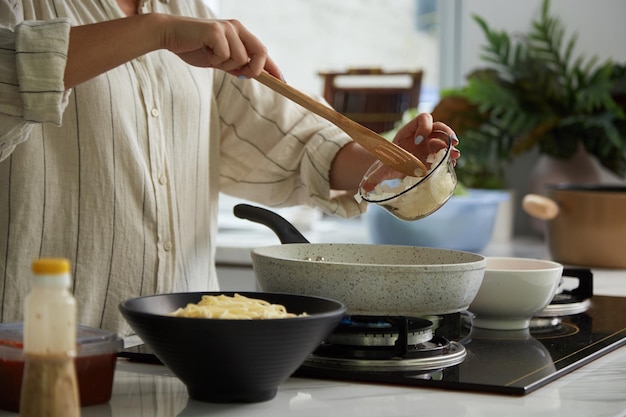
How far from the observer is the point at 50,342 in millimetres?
597

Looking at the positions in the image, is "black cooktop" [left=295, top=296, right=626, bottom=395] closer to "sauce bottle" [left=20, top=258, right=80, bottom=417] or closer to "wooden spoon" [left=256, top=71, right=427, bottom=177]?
"wooden spoon" [left=256, top=71, right=427, bottom=177]

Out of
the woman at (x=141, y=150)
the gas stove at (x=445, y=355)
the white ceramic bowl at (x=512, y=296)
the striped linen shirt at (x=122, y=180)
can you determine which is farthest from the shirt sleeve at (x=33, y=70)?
the white ceramic bowl at (x=512, y=296)

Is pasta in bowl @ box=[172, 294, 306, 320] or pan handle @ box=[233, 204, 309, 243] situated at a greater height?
pan handle @ box=[233, 204, 309, 243]

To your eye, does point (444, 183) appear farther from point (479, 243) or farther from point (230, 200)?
point (230, 200)

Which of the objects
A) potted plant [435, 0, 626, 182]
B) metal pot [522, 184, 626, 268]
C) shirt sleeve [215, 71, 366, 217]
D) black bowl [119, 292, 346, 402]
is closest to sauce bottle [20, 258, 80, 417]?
black bowl [119, 292, 346, 402]

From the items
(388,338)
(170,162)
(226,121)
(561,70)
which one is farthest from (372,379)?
(561,70)

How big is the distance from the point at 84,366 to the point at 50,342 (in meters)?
0.21

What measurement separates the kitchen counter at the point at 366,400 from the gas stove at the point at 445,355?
11mm

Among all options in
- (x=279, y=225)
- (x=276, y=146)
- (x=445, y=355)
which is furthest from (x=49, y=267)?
(x=276, y=146)

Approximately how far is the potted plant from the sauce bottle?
1.98 metres

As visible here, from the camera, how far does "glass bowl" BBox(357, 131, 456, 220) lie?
106cm

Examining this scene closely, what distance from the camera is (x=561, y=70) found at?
2531 millimetres

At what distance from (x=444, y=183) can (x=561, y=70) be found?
157cm

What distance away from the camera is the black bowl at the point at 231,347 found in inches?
29.9
